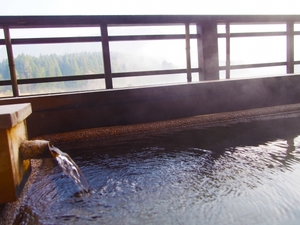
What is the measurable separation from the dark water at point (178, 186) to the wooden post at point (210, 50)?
2.92m

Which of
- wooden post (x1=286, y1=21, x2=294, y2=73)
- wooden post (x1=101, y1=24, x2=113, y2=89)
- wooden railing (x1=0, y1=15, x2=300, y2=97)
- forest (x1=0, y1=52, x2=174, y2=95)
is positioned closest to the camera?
wooden railing (x1=0, y1=15, x2=300, y2=97)

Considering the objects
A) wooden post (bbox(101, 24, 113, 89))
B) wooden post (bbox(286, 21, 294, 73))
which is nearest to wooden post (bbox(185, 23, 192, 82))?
wooden post (bbox(101, 24, 113, 89))

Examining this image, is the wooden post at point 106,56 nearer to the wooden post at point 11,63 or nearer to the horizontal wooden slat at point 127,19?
the horizontal wooden slat at point 127,19

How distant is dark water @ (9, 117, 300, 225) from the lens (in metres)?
1.62

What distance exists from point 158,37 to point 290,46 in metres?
3.50

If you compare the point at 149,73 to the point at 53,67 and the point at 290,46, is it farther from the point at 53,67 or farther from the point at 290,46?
the point at 290,46

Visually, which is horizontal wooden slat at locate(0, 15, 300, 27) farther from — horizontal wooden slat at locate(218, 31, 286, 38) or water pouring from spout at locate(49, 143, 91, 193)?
water pouring from spout at locate(49, 143, 91, 193)

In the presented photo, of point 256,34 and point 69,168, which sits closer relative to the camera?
point 69,168

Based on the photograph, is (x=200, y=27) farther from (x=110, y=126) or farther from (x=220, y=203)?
(x=220, y=203)

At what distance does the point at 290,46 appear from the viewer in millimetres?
6516

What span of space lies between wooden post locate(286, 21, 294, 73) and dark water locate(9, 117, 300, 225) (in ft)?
13.1

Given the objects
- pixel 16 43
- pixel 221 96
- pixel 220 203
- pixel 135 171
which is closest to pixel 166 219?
pixel 220 203

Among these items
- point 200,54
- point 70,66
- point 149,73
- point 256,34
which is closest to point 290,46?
point 256,34

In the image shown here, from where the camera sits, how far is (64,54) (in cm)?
551
